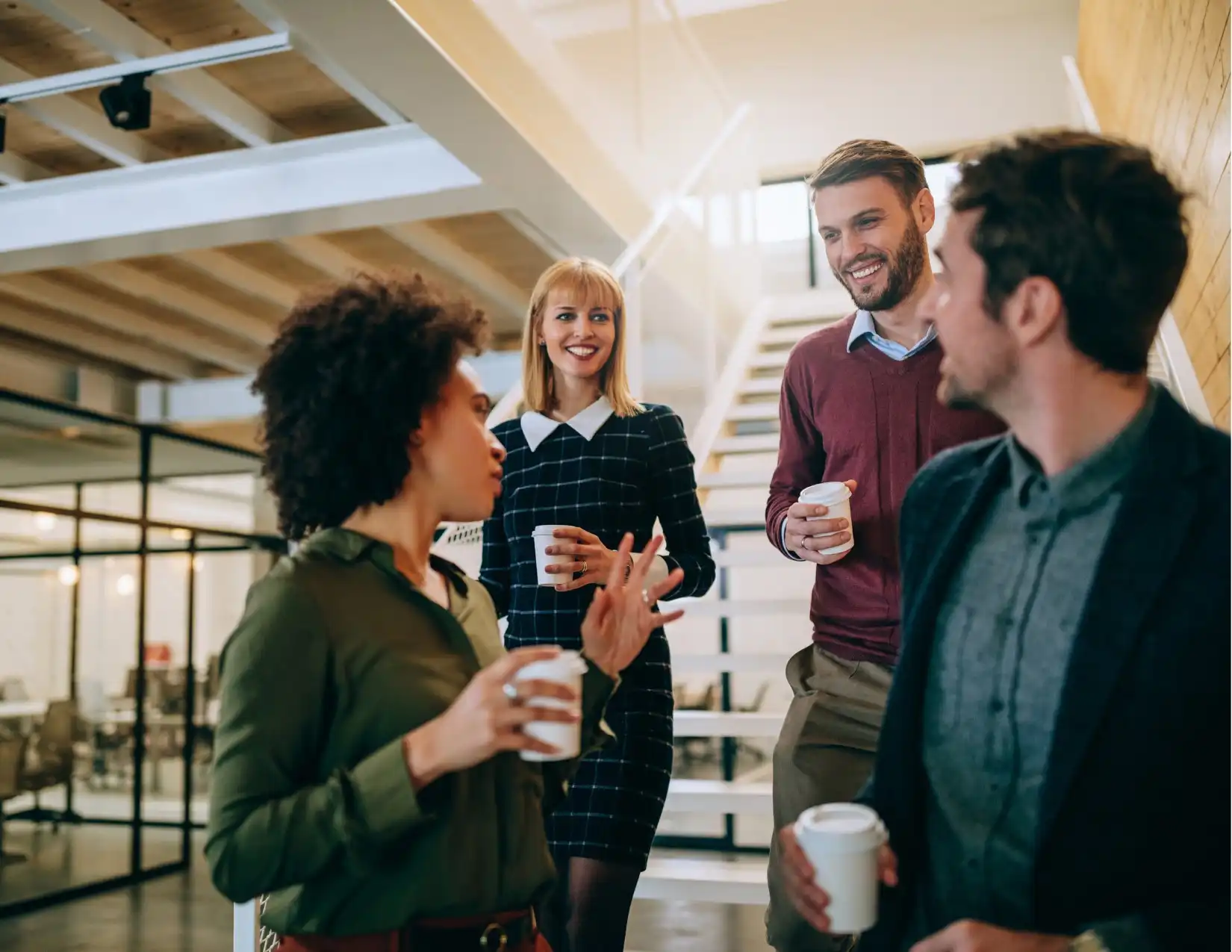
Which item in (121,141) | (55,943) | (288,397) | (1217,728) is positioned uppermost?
(121,141)

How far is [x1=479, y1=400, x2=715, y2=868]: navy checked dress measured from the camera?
2115 mm

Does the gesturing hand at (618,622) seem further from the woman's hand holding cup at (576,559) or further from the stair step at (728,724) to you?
the stair step at (728,724)

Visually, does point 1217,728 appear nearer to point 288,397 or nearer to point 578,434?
point 288,397

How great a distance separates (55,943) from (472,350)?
5687mm

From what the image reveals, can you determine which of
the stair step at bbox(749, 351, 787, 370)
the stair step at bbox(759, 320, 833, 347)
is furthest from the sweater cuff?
the stair step at bbox(759, 320, 833, 347)

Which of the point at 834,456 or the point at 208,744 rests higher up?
the point at 834,456

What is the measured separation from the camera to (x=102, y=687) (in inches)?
303

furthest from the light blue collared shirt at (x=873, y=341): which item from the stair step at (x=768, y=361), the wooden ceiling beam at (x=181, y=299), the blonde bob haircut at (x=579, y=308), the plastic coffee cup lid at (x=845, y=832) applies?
the stair step at (x=768, y=361)

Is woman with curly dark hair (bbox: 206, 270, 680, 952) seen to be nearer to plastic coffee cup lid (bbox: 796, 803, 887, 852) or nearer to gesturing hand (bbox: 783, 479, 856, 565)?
plastic coffee cup lid (bbox: 796, 803, 887, 852)

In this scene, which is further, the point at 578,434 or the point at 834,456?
the point at 578,434

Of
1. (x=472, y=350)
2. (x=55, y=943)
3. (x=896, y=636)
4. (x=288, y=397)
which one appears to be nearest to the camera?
(x=288, y=397)

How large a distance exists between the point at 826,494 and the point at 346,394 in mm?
937

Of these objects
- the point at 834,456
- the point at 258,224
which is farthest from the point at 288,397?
the point at 258,224

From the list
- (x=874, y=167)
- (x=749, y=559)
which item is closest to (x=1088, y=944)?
(x=874, y=167)
